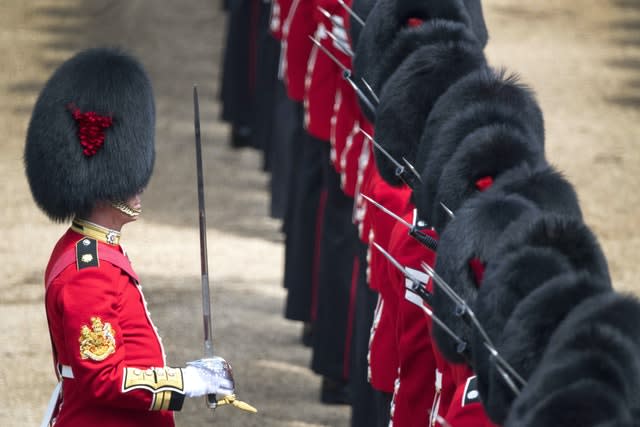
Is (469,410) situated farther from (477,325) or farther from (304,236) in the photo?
(304,236)

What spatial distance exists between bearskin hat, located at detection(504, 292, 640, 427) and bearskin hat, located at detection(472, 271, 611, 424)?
49mm

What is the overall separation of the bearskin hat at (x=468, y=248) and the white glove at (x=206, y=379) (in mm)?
618

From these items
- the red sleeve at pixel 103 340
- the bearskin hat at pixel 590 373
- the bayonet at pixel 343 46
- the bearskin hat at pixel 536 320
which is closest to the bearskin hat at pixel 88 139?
the red sleeve at pixel 103 340

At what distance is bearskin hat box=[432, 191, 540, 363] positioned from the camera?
252 centimetres

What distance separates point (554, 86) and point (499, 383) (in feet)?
27.5

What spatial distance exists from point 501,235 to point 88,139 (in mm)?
1139

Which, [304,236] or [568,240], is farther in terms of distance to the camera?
[304,236]

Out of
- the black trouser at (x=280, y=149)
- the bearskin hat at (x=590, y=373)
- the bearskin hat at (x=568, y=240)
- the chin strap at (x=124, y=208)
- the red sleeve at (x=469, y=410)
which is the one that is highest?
the bearskin hat at (x=568, y=240)

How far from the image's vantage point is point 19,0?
12281 millimetres

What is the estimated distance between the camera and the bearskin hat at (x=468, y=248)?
252 cm

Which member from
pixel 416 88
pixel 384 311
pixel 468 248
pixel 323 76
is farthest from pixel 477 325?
pixel 323 76

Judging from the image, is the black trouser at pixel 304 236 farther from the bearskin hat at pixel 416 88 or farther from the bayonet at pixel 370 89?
the bearskin hat at pixel 416 88

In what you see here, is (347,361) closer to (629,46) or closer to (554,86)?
(554,86)

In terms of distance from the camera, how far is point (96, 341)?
3051 millimetres
